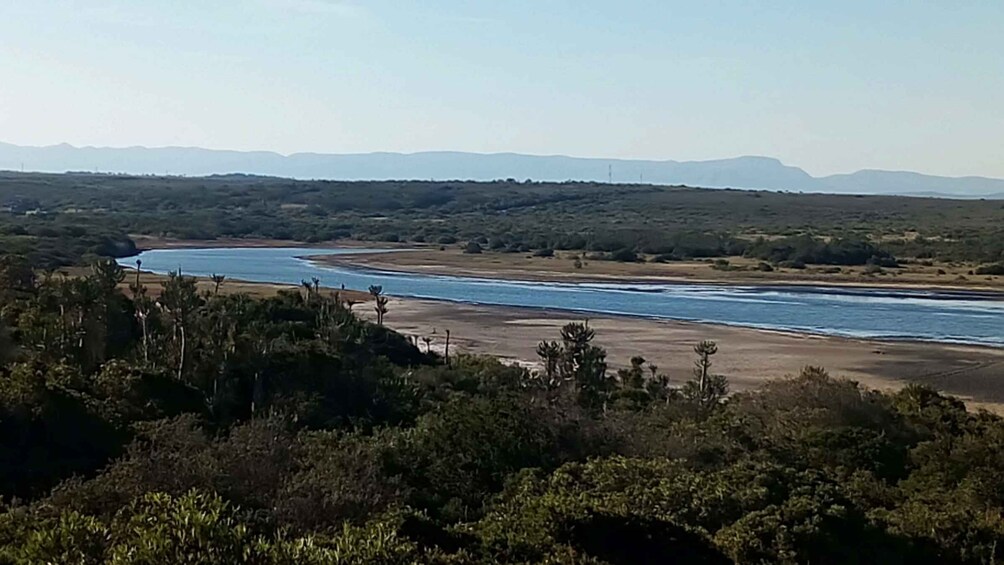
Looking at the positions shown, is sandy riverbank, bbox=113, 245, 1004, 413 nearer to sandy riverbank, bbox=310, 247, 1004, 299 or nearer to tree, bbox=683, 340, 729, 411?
tree, bbox=683, 340, 729, 411

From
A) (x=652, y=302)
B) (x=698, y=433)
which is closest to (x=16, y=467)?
Answer: (x=698, y=433)

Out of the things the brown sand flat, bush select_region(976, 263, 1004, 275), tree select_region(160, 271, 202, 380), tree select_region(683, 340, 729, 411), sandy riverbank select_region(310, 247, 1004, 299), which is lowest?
the brown sand flat

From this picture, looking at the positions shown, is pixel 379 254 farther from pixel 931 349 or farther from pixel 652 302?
pixel 931 349

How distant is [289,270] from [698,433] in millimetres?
64934

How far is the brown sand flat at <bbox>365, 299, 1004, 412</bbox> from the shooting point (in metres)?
39.9

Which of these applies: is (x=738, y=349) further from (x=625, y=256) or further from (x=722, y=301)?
(x=625, y=256)

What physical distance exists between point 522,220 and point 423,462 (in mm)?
126578

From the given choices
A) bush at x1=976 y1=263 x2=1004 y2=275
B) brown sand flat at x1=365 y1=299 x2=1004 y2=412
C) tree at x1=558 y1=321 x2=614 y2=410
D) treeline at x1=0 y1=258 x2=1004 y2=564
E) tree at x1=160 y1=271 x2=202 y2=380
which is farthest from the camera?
bush at x1=976 y1=263 x2=1004 y2=275

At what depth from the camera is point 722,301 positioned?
64750mm

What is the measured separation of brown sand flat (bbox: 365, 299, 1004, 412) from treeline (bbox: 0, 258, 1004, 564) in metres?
12.8

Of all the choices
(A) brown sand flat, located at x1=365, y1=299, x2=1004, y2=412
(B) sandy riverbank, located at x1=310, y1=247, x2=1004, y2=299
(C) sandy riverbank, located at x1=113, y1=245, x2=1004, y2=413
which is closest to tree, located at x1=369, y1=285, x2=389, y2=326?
(A) brown sand flat, located at x1=365, y1=299, x2=1004, y2=412

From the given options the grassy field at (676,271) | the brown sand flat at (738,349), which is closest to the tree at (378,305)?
the brown sand flat at (738,349)

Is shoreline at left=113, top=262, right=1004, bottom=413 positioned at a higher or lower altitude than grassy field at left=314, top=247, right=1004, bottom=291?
lower

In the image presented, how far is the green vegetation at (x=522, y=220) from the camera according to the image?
304 feet
